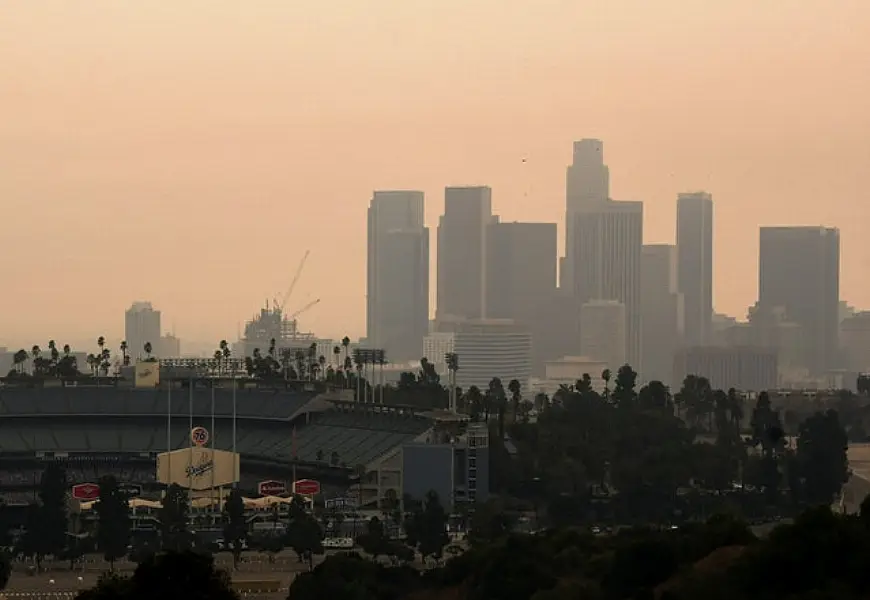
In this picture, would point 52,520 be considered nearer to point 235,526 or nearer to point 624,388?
point 235,526

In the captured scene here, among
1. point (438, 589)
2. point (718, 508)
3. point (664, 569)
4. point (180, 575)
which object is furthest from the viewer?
point (718, 508)

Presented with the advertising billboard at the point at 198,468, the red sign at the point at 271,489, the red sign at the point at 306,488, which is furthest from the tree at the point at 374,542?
the advertising billboard at the point at 198,468

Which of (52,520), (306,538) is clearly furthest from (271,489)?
(306,538)

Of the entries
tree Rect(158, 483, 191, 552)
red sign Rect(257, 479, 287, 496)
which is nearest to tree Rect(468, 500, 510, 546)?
tree Rect(158, 483, 191, 552)

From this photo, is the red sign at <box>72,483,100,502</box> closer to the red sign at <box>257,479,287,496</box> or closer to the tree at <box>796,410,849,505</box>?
the red sign at <box>257,479,287,496</box>

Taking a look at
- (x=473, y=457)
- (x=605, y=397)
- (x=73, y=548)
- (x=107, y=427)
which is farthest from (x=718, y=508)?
(x=107, y=427)

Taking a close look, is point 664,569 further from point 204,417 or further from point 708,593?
point 204,417

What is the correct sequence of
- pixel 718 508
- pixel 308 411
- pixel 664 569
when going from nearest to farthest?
pixel 664 569, pixel 718 508, pixel 308 411

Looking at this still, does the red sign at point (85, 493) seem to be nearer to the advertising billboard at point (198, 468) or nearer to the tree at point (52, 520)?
the tree at point (52, 520)
